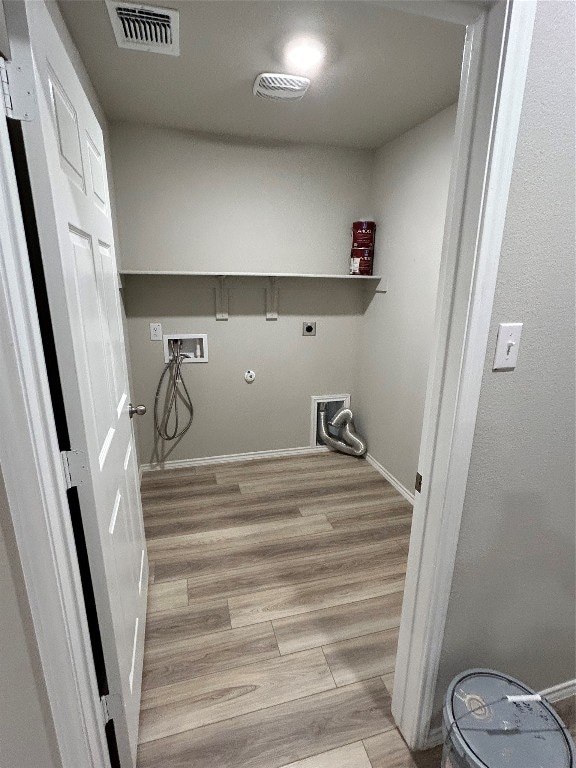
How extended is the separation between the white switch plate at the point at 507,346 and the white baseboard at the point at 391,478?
1.98 meters

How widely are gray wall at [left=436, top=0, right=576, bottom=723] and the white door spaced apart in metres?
0.97

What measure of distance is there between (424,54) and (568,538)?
2.04 metres

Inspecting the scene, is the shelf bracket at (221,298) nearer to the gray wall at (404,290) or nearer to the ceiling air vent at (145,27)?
the gray wall at (404,290)

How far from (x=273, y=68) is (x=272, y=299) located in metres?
1.48

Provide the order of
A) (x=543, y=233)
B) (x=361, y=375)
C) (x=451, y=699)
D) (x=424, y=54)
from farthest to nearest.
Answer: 1. (x=361, y=375)
2. (x=424, y=54)
3. (x=451, y=699)
4. (x=543, y=233)

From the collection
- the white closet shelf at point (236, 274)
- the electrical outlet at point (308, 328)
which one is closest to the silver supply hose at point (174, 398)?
the white closet shelf at point (236, 274)

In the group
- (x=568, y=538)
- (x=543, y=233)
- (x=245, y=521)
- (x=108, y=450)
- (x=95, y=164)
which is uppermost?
(x=95, y=164)

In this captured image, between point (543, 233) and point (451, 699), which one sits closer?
point (543, 233)

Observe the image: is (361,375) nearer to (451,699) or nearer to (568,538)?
(568,538)

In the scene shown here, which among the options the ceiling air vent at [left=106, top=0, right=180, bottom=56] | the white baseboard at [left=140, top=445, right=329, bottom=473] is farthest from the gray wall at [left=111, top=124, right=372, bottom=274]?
the white baseboard at [left=140, top=445, right=329, bottom=473]

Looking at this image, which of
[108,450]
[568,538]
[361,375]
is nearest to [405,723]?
[568,538]

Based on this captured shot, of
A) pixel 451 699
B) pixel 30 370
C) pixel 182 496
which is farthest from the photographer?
pixel 182 496

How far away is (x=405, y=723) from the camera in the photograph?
1265 millimetres

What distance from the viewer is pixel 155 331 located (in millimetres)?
2822
